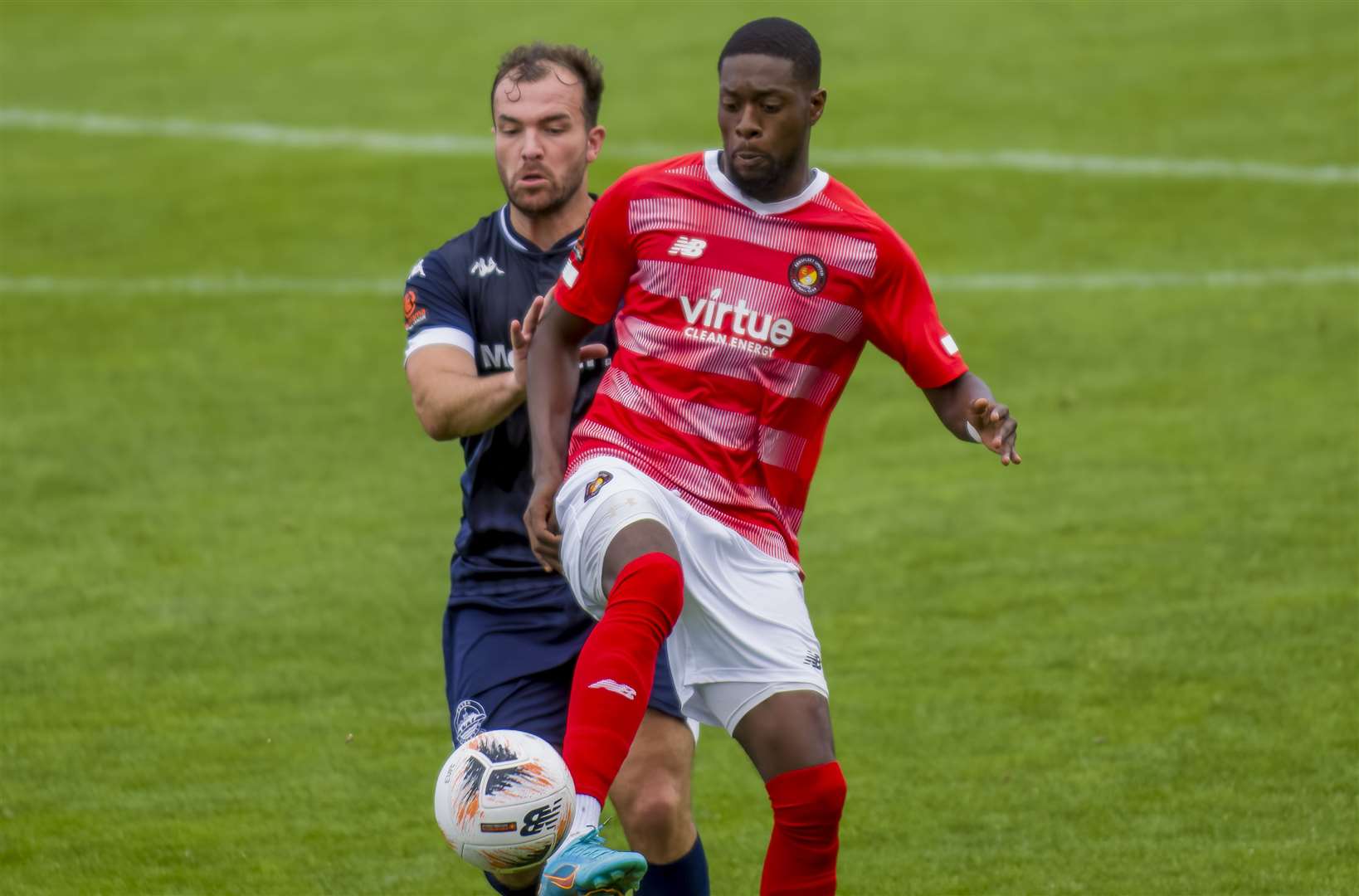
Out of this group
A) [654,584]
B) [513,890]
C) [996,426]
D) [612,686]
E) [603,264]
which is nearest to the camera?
[612,686]

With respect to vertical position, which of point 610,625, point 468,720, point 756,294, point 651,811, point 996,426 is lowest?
point 651,811

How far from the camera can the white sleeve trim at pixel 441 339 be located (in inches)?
240

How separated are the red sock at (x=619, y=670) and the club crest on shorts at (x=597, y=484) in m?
0.31

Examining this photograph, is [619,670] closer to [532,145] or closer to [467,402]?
[467,402]

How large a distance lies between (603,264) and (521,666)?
Answer: 1290mm

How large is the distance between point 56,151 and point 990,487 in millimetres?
13887

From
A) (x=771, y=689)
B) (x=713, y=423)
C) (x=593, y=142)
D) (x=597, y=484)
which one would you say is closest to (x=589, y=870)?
(x=771, y=689)

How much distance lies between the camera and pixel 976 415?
5.31 m

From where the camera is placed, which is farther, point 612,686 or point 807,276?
point 807,276

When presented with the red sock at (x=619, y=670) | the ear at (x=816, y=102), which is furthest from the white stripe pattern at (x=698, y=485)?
the ear at (x=816, y=102)

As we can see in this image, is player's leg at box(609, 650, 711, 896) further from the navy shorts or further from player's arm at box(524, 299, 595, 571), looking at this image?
player's arm at box(524, 299, 595, 571)

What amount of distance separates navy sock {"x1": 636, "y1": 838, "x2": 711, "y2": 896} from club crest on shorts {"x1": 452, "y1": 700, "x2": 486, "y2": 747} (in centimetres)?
68

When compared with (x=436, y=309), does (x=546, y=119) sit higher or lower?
higher

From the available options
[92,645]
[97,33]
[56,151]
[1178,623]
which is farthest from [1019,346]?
[97,33]
